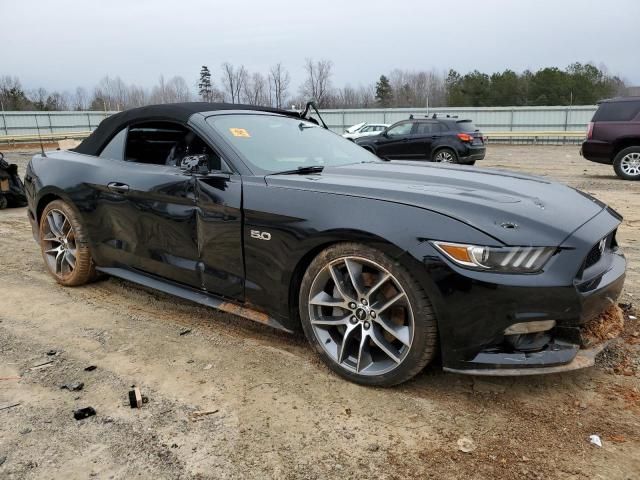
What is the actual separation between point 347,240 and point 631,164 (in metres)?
11.5

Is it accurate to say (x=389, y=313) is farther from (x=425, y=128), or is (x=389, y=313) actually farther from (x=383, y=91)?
(x=383, y=91)

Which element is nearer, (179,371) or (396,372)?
(396,372)

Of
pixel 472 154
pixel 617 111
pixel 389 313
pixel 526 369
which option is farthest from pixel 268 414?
pixel 472 154

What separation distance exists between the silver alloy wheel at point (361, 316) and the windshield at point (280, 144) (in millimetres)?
884

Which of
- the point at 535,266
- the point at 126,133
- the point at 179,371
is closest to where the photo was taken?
the point at 535,266

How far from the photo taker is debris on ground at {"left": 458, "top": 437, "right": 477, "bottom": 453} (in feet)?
7.69

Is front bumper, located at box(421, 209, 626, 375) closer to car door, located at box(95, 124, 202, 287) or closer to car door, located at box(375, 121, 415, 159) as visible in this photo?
car door, located at box(95, 124, 202, 287)

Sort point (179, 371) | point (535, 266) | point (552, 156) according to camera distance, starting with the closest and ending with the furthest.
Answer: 1. point (535, 266)
2. point (179, 371)
3. point (552, 156)

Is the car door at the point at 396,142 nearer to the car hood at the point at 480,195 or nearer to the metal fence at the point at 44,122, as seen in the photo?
the car hood at the point at 480,195

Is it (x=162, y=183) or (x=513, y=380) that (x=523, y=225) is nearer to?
(x=513, y=380)

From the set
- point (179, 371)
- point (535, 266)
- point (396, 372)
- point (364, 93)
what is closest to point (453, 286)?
point (535, 266)

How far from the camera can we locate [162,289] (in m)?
3.75

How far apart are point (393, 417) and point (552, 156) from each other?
66.1ft

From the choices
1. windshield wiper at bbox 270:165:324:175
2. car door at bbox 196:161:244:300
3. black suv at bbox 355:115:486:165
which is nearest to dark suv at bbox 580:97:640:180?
black suv at bbox 355:115:486:165
